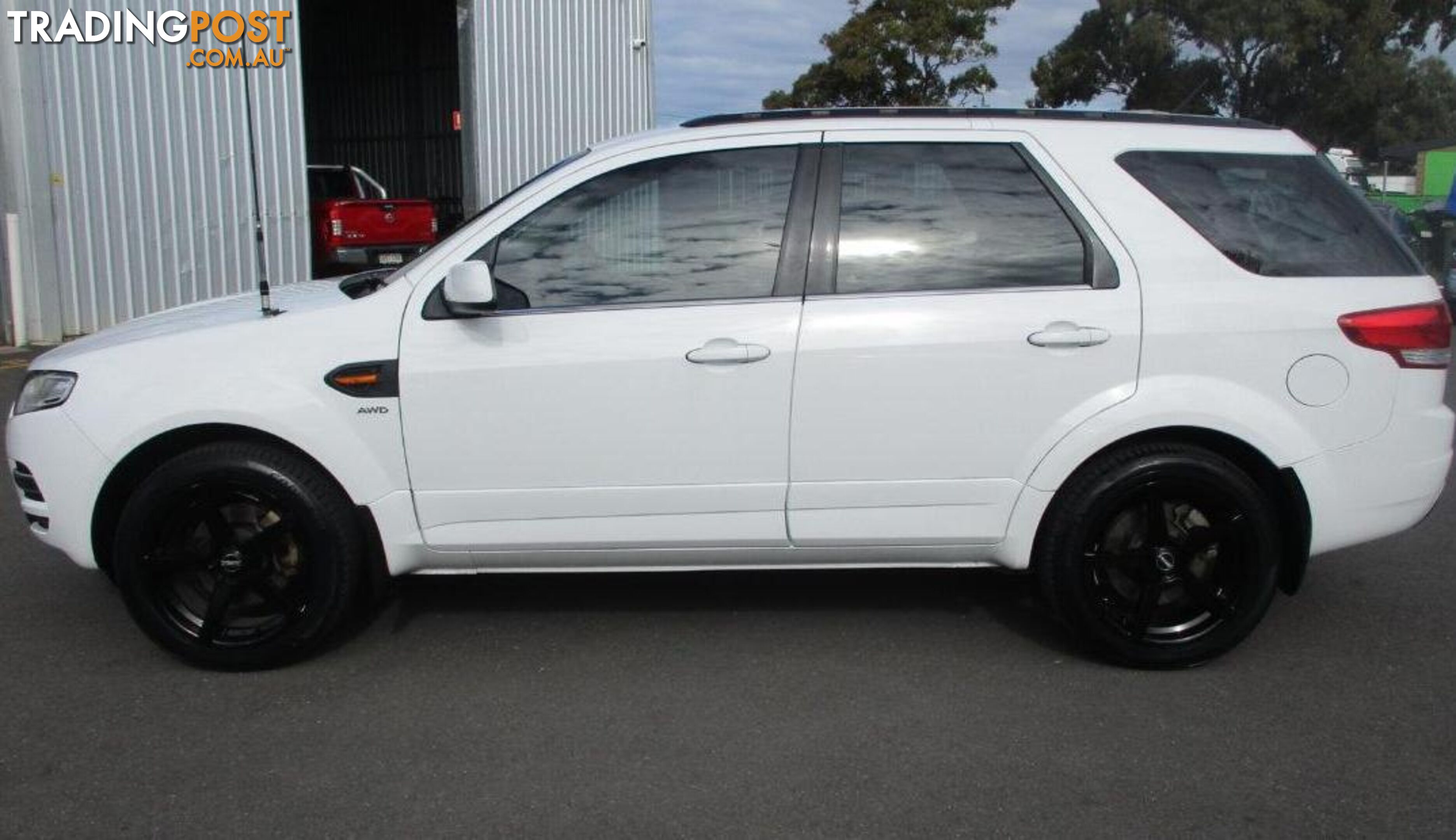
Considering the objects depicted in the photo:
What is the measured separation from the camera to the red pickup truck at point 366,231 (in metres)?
16.1

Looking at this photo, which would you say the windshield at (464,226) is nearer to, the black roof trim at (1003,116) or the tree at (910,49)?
the black roof trim at (1003,116)

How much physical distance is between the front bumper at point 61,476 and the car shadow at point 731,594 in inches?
41.2

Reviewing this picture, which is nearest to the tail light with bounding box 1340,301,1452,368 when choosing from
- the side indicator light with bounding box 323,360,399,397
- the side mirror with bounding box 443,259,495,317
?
the side mirror with bounding box 443,259,495,317

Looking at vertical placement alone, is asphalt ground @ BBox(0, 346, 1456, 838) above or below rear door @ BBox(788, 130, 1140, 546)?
below

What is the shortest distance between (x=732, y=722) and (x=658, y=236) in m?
1.55

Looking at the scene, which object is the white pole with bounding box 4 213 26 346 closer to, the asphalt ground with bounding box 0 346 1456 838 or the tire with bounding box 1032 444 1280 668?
the asphalt ground with bounding box 0 346 1456 838

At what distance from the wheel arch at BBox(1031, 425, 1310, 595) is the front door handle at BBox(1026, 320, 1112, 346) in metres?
0.32

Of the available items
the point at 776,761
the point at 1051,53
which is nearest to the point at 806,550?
the point at 776,761

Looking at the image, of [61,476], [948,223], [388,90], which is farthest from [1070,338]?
[388,90]

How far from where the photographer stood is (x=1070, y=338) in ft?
12.8

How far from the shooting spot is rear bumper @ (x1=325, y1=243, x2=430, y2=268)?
1602cm

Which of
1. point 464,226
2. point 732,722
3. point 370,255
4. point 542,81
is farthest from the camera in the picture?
point 542,81

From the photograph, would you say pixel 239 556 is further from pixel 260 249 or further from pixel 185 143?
→ pixel 185 143

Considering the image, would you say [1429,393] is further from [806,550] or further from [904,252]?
[806,550]
